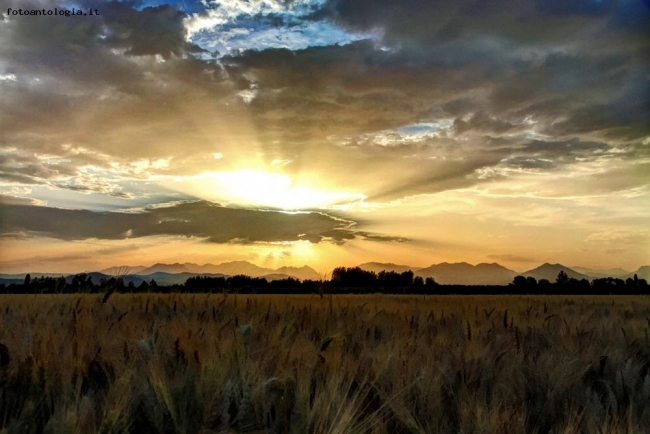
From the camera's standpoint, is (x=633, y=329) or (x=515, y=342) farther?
(x=633, y=329)

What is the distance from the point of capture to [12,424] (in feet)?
5.27

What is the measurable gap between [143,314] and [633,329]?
14.9 ft

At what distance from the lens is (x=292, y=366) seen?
8.56 ft

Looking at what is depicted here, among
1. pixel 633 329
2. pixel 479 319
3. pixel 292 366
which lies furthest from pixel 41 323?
pixel 633 329

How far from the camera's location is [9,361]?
7.95 ft

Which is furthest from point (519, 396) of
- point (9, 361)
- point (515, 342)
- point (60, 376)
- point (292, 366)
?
point (9, 361)

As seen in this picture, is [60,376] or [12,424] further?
[60,376]

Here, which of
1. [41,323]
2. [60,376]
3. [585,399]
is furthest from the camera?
[41,323]

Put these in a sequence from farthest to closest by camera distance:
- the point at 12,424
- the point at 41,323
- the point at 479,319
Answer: the point at 479,319 < the point at 41,323 < the point at 12,424

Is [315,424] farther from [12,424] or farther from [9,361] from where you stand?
[9,361]

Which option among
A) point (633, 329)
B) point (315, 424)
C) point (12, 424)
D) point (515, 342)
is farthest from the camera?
point (633, 329)

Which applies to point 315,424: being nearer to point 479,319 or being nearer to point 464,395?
point 464,395

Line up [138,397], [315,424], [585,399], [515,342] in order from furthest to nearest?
[515,342] → [585,399] → [138,397] → [315,424]

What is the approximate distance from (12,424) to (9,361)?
943 mm
